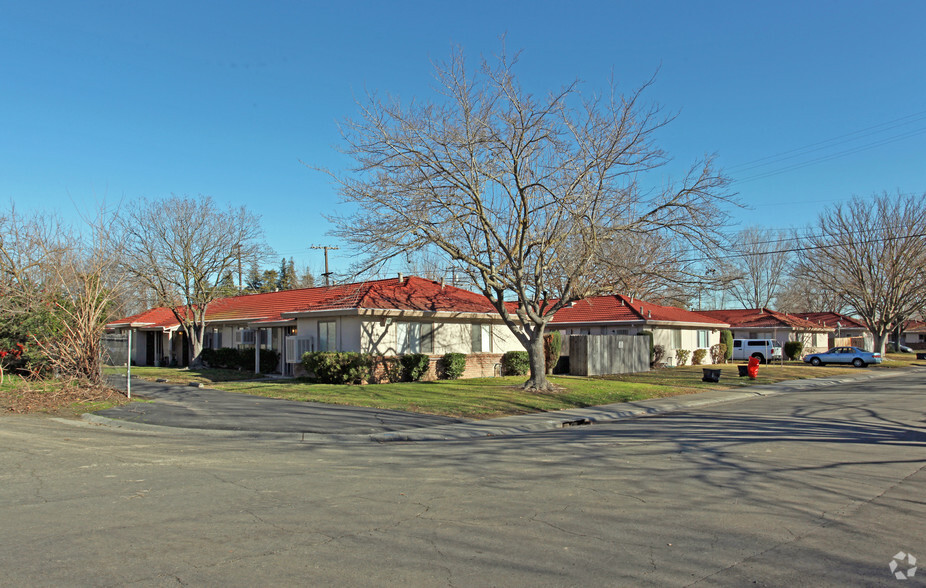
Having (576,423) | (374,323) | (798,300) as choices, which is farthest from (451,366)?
(798,300)

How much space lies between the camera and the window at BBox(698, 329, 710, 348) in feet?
140

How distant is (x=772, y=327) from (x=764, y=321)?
76.1 inches

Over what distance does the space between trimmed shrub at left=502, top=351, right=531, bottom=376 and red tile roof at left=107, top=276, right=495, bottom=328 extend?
223cm

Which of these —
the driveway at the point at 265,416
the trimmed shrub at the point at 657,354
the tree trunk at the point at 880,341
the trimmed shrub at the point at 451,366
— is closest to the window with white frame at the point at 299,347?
the trimmed shrub at the point at 451,366

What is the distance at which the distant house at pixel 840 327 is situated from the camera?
62.5 metres

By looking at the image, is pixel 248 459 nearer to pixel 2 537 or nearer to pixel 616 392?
pixel 2 537

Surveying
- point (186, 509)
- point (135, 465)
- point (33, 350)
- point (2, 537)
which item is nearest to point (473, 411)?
point (135, 465)

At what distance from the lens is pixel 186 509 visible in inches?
277

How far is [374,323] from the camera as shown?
25844 millimetres

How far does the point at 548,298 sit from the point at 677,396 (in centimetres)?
573

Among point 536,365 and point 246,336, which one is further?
point 246,336

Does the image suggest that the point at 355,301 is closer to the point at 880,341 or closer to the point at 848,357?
the point at 848,357

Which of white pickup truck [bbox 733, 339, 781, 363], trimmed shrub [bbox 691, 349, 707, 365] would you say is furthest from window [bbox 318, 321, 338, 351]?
white pickup truck [bbox 733, 339, 781, 363]

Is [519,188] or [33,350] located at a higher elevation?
[519,188]
